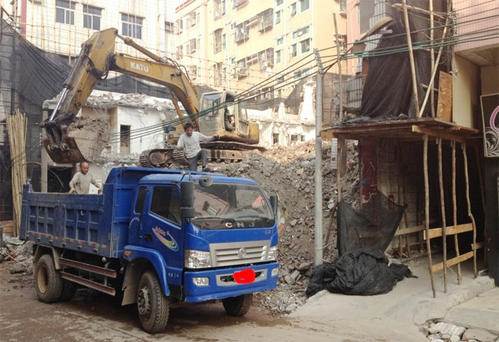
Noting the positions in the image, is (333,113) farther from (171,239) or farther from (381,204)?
(171,239)

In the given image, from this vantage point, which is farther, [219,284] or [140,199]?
[140,199]

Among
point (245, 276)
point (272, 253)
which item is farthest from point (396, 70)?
point (245, 276)

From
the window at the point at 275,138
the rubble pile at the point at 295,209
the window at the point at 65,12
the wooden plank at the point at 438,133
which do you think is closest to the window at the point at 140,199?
the rubble pile at the point at 295,209

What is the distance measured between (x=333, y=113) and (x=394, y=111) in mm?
2226

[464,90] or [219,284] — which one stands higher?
[464,90]

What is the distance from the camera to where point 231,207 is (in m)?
7.48

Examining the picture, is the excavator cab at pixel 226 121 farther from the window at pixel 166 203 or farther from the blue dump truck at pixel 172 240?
the window at pixel 166 203

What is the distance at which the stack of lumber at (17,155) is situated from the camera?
17984mm

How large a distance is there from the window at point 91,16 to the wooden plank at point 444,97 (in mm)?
32301

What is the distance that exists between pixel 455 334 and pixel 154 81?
35.7ft

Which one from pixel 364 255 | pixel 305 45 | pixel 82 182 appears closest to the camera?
pixel 364 255

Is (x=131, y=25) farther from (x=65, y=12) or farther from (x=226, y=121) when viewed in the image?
(x=226, y=121)

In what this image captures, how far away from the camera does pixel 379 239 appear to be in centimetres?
1058

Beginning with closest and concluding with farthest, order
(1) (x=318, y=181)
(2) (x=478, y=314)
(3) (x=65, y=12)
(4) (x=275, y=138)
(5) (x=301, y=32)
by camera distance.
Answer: (2) (x=478, y=314)
(1) (x=318, y=181)
(4) (x=275, y=138)
(3) (x=65, y=12)
(5) (x=301, y=32)
